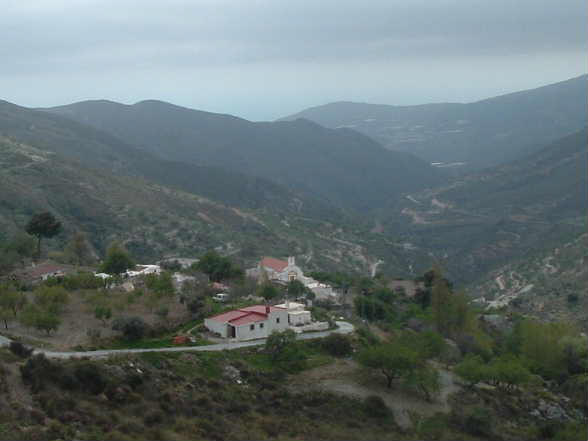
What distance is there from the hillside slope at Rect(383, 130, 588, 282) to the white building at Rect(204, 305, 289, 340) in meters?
55.5

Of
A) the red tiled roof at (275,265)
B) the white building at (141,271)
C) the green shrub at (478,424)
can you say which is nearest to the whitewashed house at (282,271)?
the red tiled roof at (275,265)

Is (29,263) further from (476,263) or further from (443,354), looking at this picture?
(476,263)

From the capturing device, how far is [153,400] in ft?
65.2

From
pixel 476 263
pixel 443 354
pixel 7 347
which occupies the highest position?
pixel 7 347

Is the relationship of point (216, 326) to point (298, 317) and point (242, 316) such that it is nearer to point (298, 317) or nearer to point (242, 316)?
point (242, 316)

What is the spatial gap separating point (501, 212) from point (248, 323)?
101 meters

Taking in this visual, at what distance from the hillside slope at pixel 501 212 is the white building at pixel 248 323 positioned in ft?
182

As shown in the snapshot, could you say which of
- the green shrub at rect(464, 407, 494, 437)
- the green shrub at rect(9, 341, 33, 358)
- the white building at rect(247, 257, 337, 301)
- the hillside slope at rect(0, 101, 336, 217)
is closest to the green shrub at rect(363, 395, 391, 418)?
the green shrub at rect(464, 407, 494, 437)

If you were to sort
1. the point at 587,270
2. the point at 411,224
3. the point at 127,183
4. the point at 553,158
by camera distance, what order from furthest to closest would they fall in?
the point at 553,158 < the point at 411,224 < the point at 127,183 < the point at 587,270

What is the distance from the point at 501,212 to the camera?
401 ft

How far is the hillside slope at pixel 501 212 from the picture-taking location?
301 ft

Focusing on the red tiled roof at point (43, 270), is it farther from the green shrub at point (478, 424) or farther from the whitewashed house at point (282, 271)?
the green shrub at point (478, 424)

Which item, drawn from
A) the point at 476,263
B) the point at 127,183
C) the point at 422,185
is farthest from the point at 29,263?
the point at 422,185

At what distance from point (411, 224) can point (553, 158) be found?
3912 cm
